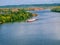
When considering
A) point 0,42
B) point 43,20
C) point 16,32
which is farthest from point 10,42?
point 43,20

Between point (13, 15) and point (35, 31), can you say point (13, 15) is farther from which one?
point (35, 31)

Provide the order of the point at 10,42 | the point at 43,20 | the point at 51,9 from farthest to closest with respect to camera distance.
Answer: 1. the point at 43,20
2. the point at 51,9
3. the point at 10,42

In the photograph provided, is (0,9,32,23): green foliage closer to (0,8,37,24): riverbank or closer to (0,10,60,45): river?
(0,8,37,24): riverbank

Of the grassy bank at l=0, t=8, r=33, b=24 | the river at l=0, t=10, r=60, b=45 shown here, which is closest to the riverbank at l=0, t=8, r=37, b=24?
the grassy bank at l=0, t=8, r=33, b=24

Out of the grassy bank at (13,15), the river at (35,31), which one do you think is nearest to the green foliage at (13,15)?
the grassy bank at (13,15)

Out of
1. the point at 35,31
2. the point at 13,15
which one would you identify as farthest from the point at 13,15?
the point at 35,31

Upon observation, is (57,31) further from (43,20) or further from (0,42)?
(0,42)
